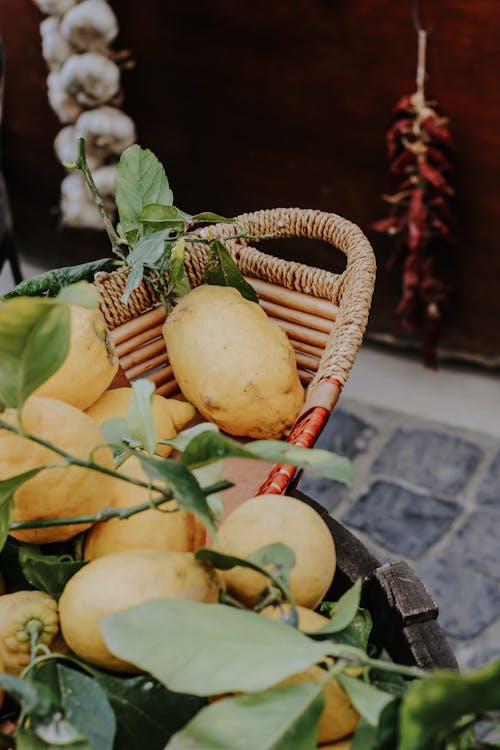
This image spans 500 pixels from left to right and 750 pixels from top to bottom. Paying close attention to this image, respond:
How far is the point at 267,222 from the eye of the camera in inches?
46.9

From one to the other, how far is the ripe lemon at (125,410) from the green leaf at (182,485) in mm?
284

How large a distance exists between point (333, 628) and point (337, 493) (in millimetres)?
1506

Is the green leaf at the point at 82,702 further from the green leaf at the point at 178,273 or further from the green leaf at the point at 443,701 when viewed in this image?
the green leaf at the point at 178,273

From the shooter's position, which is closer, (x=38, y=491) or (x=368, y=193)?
(x=38, y=491)

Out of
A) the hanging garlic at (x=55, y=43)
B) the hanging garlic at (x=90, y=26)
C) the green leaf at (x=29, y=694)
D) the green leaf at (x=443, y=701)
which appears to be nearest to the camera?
the green leaf at (x=443, y=701)

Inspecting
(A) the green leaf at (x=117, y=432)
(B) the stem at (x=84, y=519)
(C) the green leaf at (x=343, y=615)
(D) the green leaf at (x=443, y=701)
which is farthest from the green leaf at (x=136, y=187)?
(D) the green leaf at (x=443, y=701)

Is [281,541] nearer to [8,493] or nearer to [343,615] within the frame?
[343,615]

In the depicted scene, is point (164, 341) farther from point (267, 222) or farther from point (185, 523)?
point (185, 523)

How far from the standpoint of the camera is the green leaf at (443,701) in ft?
1.50

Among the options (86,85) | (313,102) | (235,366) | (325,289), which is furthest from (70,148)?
(235,366)

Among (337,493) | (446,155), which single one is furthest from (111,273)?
(446,155)

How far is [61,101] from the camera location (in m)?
2.57

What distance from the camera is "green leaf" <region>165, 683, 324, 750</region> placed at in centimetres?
52

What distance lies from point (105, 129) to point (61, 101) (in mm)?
187
